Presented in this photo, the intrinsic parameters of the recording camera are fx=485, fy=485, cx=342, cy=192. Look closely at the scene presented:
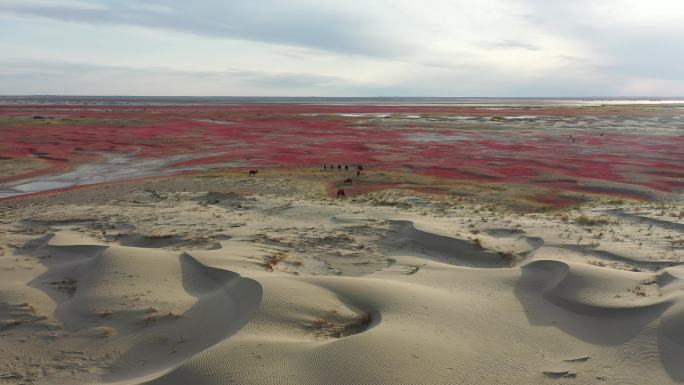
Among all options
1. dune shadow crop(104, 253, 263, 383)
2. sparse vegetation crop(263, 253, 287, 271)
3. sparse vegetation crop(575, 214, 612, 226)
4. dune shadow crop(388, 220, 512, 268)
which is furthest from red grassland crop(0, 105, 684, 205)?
dune shadow crop(104, 253, 263, 383)

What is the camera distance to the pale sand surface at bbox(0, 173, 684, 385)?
18.6 feet

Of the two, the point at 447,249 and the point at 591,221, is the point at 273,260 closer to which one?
the point at 447,249

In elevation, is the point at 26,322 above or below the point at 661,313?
below

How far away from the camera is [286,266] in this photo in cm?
939

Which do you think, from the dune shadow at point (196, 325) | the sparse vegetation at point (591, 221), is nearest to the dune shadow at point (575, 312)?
the dune shadow at point (196, 325)

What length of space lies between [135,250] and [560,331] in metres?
7.59

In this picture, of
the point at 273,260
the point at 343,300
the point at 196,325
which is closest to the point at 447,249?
the point at 273,260

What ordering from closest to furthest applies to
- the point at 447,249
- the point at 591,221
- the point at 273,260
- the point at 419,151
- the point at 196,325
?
the point at 196,325 < the point at 273,260 < the point at 447,249 < the point at 591,221 < the point at 419,151

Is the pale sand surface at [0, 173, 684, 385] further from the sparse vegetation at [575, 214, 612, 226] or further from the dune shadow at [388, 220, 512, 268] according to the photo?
the sparse vegetation at [575, 214, 612, 226]

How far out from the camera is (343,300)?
24.4 ft

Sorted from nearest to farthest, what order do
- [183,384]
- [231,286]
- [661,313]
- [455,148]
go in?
1. [183,384]
2. [661,313]
3. [231,286]
4. [455,148]

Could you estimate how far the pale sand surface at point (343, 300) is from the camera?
5668 millimetres

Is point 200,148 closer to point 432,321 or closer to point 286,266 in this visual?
point 286,266

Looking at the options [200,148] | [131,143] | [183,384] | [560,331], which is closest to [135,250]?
[183,384]
